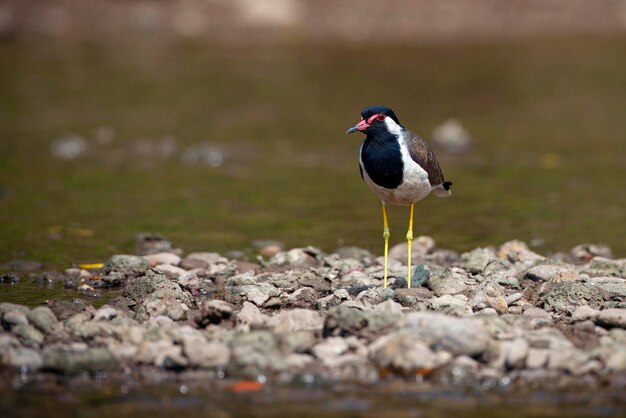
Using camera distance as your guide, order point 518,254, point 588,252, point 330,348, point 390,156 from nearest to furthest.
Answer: point 330,348, point 390,156, point 518,254, point 588,252

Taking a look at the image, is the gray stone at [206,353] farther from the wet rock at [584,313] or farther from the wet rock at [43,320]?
the wet rock at [584,313]

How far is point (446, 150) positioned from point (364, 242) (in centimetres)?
655

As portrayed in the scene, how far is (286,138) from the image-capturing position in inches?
840

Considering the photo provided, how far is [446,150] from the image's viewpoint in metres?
20.2

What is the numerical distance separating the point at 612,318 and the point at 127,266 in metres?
5.28

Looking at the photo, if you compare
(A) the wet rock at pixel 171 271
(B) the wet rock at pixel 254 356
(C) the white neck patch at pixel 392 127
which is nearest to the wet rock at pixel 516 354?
(B) the wet rock at pixel 254 356

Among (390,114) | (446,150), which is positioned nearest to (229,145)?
(446,150)

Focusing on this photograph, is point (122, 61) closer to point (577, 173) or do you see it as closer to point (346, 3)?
point (346, 3)

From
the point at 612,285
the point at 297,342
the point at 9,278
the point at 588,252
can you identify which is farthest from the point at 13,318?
the point at 588,252

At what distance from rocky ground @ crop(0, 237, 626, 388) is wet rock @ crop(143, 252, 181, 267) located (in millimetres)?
716

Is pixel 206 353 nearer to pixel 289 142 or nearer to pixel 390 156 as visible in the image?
pixel 390 156

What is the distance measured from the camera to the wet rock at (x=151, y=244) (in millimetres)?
13578

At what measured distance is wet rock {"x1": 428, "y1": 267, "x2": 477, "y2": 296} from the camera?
425 inches

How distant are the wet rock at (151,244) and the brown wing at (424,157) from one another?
3991 millimetres
